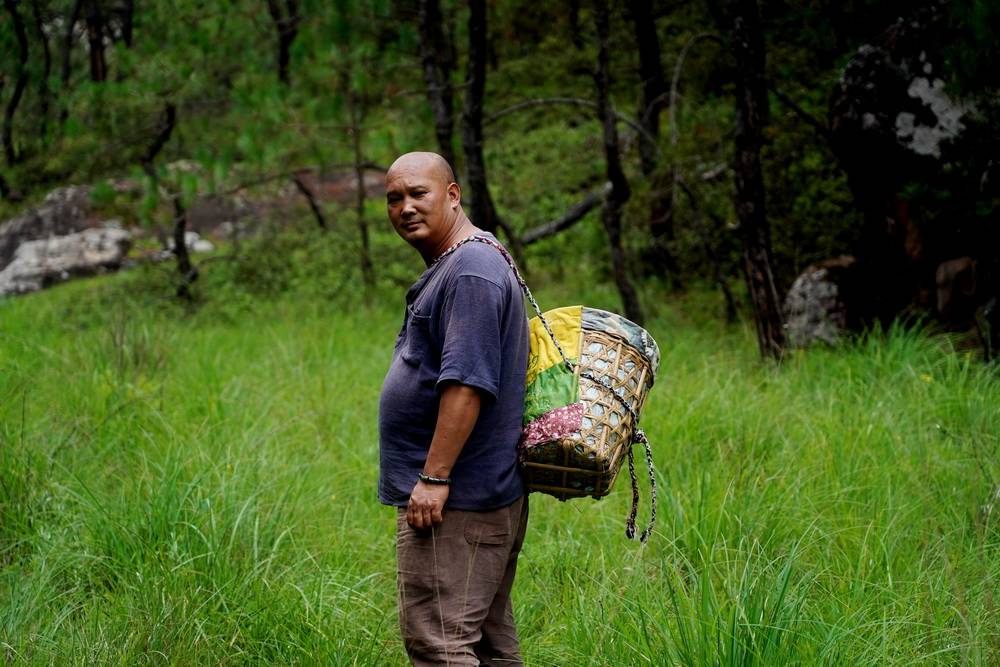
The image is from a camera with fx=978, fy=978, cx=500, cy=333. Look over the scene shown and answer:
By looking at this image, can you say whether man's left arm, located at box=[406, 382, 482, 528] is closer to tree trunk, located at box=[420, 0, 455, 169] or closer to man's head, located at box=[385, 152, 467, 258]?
man's head, located at box=[385, 152, 467, 258]

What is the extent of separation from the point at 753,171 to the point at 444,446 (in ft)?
14.3

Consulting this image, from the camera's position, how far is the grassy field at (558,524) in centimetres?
256

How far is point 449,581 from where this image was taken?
2.21 metres

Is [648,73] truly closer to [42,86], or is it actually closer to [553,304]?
[553,304]

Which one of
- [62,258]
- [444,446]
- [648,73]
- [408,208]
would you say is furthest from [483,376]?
[62,258]

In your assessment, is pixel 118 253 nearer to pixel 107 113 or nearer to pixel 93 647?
pixel 107 113

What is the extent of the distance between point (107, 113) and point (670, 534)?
298 inches

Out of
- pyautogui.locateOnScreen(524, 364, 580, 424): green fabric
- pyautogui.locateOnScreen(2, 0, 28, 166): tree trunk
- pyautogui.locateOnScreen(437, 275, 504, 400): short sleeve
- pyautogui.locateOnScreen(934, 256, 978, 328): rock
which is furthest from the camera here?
pyautogui.locateOnScreen(2, 0, 28, 166): tree trunk

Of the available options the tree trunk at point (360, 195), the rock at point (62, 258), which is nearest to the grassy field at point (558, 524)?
the tree trunk at point (360, 195)

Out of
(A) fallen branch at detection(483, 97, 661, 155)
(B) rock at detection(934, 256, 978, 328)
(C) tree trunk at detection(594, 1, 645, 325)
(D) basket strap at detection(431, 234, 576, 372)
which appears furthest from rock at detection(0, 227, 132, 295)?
(D) basket strap at detection(431, 234, 576, 372)

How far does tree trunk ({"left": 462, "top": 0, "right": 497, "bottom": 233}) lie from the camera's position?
7062 millimetres

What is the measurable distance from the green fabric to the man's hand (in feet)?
0.84

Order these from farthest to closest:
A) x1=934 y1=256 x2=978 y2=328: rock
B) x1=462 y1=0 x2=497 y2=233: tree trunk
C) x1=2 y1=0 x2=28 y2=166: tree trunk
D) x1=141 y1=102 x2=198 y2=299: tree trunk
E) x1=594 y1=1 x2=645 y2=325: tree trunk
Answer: x1=2 y1=0 x2=28 y2=166: tree trunk → x1=141 y1=102 x2=198 y2=299: tree trunk → x1=462 y1=0 x2=497 y2=233: tree trunk → x1=594 y1=1 x2=645 y2=325: tree trunk → x1=934 y1=256 x2=978 y2=328: rock

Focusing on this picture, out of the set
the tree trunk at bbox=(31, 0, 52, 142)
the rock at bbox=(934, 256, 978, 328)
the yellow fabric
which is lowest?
the rock at bbox=(934, 256, 978, 328)
